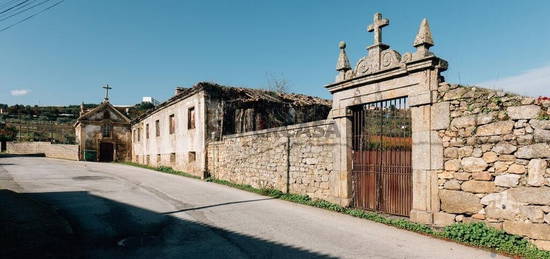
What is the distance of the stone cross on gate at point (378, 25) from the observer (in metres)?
8.03

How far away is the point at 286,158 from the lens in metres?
10.9

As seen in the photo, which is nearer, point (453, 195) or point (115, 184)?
point (453, 195)

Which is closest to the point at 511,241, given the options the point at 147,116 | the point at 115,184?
the point at 115,184

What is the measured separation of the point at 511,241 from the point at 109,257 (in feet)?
20.1

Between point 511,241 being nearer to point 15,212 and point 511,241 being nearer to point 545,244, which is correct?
point 545,244

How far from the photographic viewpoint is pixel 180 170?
19688 millimetres

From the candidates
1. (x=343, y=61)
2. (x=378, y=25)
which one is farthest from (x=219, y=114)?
(x=378, y=25)

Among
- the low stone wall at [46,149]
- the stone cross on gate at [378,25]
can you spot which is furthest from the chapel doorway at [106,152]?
the stone cross on gate at [378,25]

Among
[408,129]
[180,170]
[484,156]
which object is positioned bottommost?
[180,170]

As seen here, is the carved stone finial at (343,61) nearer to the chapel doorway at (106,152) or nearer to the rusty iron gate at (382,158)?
the rusty iron gate at (382,158)

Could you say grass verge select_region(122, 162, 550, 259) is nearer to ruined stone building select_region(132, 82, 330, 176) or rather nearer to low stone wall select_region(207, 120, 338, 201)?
low stone wall select_region(207, 120, 338, 201)

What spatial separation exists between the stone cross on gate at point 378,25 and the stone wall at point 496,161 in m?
2.09

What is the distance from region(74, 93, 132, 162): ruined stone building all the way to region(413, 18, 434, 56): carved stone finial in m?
31.5

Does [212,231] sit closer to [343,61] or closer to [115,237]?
[115,237]
